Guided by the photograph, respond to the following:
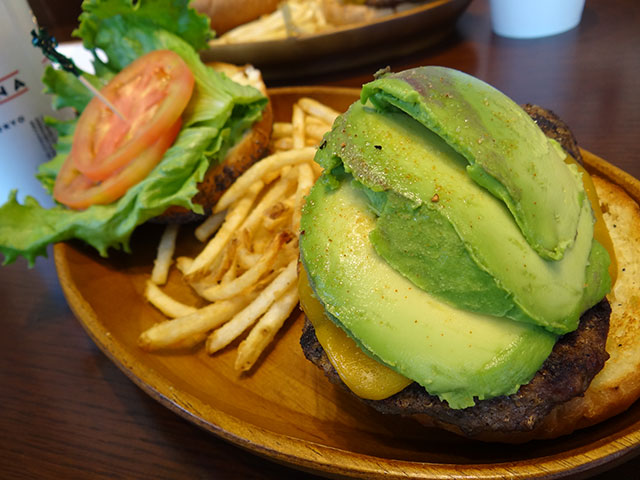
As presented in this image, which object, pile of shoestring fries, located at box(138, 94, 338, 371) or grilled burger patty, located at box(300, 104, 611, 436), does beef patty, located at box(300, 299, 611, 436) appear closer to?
grilled burger patty, located at box(300, 104, 611, 436)

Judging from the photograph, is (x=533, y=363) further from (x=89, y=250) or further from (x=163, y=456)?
(x=89, y=250)

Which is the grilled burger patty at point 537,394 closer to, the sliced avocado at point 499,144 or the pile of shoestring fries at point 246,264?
the sliced avocado at point 499,144

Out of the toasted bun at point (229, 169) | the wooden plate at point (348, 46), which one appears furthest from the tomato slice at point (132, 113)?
the wooden plate at point (348, 46)

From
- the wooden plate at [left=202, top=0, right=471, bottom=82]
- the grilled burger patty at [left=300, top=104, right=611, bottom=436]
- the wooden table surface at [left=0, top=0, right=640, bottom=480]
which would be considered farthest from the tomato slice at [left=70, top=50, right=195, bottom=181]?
the grilled burger patty at [left=300, top=104, right=611, bottom=436]

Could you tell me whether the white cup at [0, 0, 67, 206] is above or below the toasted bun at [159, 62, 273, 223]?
above

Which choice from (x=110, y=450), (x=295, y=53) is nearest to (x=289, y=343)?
(x=110, y=450)

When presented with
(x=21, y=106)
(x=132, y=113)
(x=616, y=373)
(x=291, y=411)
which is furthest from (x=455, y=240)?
(x=21, y=106)
